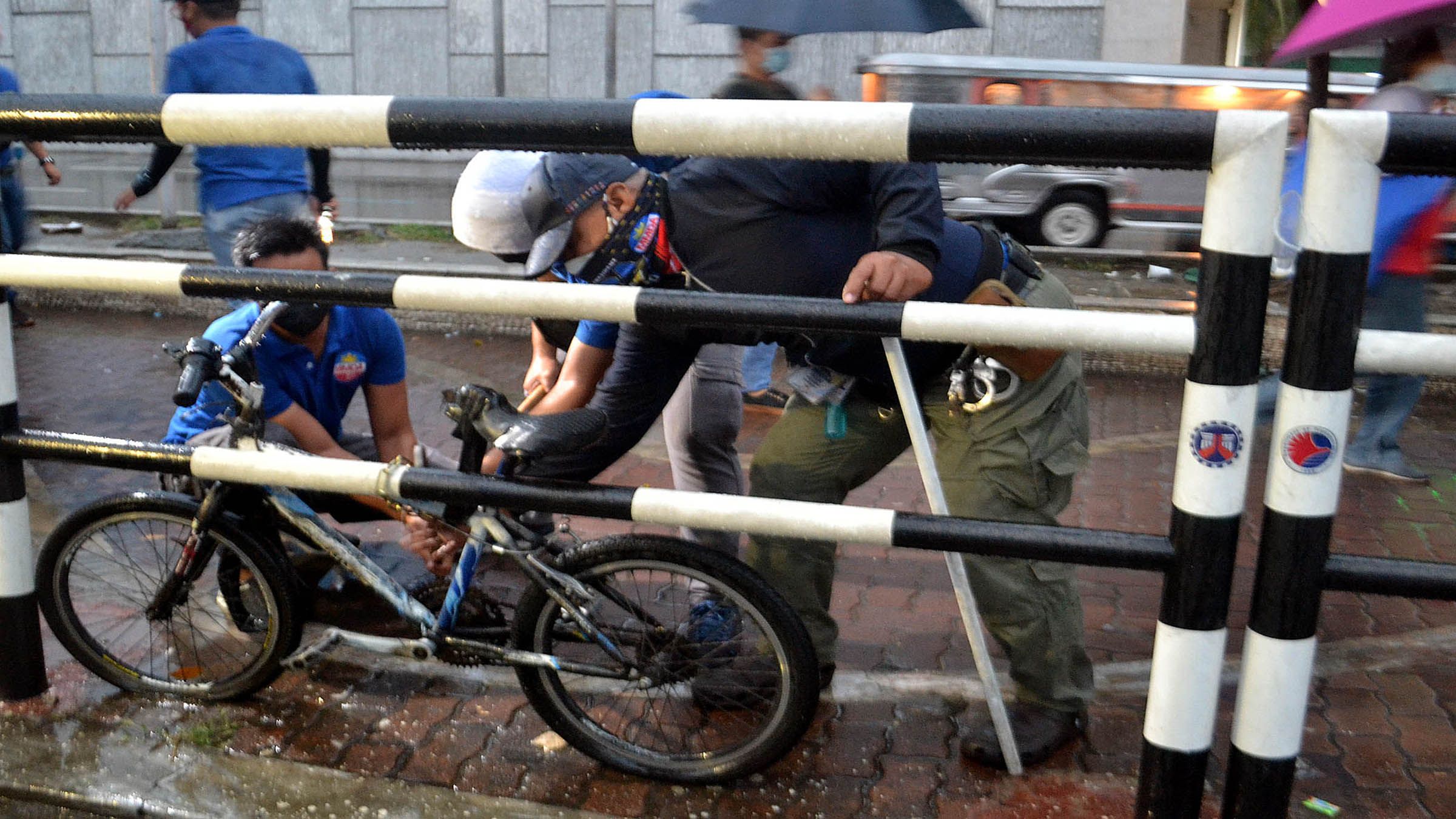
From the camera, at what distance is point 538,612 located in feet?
8.81

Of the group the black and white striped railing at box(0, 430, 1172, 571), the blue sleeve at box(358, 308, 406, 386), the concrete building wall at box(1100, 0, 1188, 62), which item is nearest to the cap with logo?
the black and white striped railing at box(0, 430, 1172, 571)

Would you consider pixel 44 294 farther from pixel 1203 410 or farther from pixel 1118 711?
pixel 1203 410

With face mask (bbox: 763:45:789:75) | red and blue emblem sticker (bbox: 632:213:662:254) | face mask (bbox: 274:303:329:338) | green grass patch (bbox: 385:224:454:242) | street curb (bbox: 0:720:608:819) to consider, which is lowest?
street curb (bbox: 0:720:608:819)

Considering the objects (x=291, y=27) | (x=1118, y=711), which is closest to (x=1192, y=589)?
(x=1118, y=711)

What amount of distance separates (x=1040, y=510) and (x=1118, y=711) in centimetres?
65

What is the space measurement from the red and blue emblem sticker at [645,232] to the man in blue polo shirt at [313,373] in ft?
2.92

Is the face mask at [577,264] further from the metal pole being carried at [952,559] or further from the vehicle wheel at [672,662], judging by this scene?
the metal pole being carried at [952,559]

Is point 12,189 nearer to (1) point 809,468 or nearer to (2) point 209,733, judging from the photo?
(2) point 209,733

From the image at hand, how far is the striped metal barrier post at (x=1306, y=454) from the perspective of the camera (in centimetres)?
177

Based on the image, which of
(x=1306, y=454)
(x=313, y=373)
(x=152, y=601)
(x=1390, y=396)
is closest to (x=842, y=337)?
(x=1306, y=454)

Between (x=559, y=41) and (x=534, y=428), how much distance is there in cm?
1459

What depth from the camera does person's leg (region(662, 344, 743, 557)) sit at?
353cm

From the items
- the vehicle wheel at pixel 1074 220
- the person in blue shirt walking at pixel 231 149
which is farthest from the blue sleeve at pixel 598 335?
the vehicle wheel at pixel 1074 220

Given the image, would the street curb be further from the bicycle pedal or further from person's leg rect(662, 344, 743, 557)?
person's leg rect(662, 344, 743, 557)
